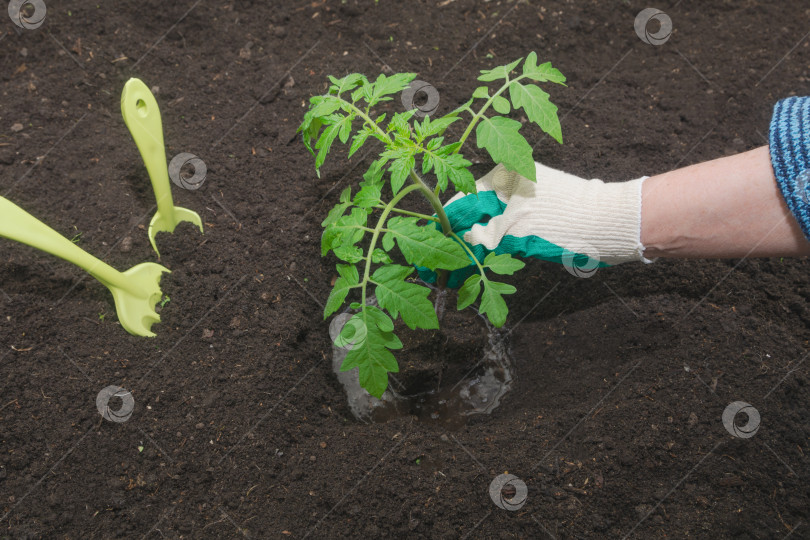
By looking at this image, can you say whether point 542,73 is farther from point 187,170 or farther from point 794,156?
point 187,170

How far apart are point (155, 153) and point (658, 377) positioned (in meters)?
1.78

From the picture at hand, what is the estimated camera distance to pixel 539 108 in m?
1.38

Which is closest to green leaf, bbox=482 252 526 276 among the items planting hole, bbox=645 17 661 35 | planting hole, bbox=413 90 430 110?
planting hole, bbox=413 90 430 110

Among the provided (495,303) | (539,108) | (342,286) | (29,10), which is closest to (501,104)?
(539,108)

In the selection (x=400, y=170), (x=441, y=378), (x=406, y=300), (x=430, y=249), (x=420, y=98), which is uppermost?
(x=400, y=170)

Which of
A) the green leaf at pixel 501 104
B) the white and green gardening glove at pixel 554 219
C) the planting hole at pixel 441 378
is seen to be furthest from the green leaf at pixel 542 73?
the planting hole at pixel 441 378

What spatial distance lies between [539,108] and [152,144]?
118 centimetres

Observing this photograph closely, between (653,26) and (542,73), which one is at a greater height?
(542,73)

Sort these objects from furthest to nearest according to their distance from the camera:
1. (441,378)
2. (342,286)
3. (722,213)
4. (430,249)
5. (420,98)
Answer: (420,98) → (441,378) → (722,213) → (342,286) → (430,249)

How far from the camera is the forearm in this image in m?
1.47

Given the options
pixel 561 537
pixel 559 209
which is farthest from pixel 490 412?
pixel 559 209

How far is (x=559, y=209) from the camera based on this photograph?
168cm

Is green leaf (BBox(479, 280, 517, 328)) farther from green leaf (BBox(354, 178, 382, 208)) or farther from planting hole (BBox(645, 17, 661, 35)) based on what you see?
planting hole (BBox(645, 17, 661, 35))

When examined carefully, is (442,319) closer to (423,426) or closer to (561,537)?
(423,426)
